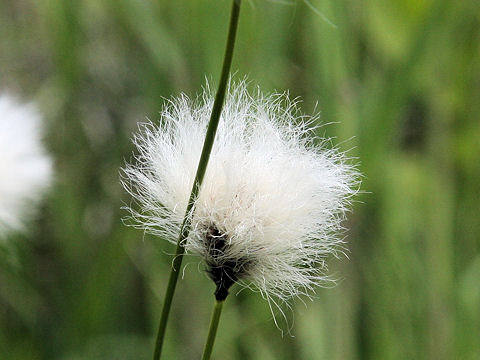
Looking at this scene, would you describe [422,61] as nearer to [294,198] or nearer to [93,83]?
[294,198]

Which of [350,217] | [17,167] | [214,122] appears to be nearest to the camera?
[214,122]

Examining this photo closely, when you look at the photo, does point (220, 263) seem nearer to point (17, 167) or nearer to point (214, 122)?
point (214, 122)

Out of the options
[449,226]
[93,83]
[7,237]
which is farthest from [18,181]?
[93,83]

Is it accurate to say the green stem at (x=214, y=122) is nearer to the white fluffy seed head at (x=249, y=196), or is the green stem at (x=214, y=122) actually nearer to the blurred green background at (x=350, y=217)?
the white fluffy seed head at (x=249, y=196)

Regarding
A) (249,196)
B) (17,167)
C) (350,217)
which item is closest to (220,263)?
(249,196)

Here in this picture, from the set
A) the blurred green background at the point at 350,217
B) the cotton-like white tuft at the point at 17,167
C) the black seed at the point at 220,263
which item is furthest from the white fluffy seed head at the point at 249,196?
the blurred green background at the point at 350,217

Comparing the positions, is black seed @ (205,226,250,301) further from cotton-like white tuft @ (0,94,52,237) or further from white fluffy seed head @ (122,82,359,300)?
cotton-like white tuft @ (0,94,52,237)
